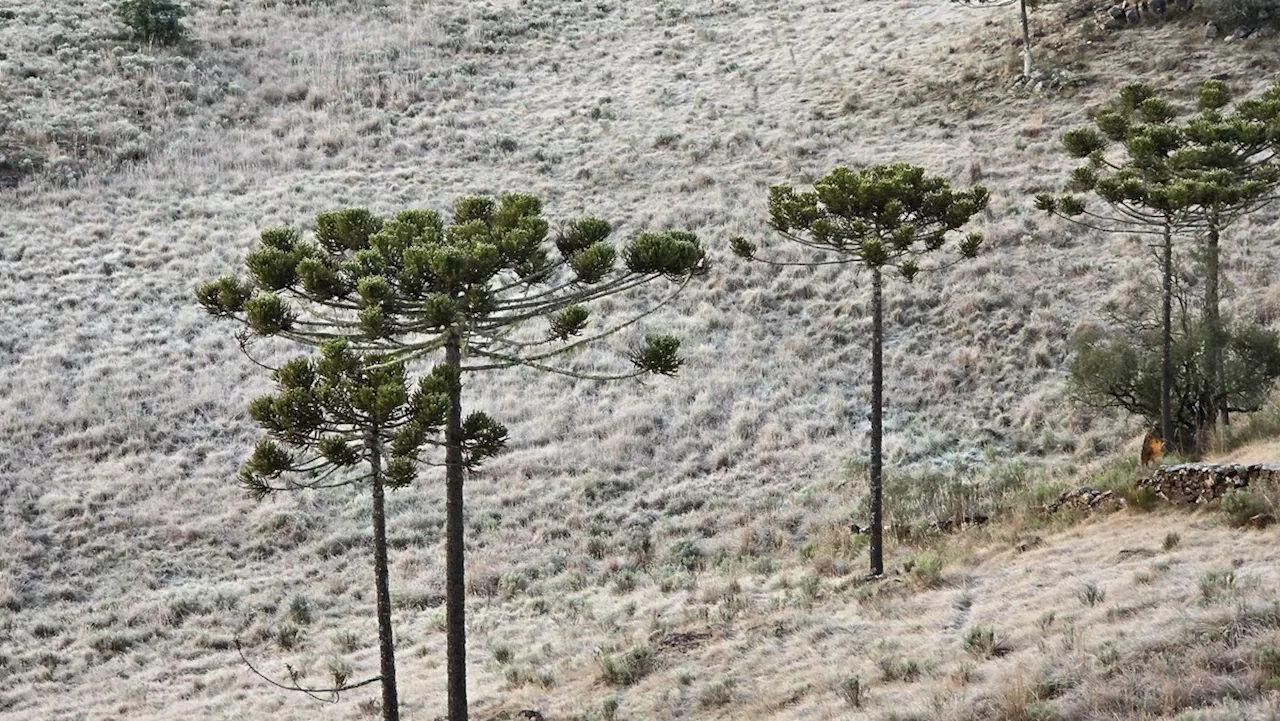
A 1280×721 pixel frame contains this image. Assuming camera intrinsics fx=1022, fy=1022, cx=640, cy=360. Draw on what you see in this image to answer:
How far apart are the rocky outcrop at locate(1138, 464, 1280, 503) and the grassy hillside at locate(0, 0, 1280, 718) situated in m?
0.98

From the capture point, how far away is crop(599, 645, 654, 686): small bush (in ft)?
43.5

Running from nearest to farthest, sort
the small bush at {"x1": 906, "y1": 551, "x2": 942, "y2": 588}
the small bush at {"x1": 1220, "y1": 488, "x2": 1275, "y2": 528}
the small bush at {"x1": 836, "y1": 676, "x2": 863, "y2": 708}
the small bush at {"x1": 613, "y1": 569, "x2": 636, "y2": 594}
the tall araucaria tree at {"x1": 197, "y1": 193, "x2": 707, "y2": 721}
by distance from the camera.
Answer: the tall araucaria tree at {"x1": 197, "y1": 193, "x2": 707, "y2": 721}
the small bush at {"x1": 836, "y1": 676, "x2": 863, "y2": 708}
the small bush at {"x1": 1220, "y1": 488, "x2": 1275, "y2": 528}
the small bush at {"x1": 906, "y1": 551, "x2": 942, "y2": 588}
the small bush at {"x1": 613, "y1": 569, "x2": 636, "y2": 594}

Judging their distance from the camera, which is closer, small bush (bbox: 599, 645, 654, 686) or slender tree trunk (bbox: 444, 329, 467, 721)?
slender tree trunk (bbox: 444, 329, 467, 721)

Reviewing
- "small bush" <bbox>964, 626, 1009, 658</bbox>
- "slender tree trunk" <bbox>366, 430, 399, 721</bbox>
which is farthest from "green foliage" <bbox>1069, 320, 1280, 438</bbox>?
"slender tree trunk" <bbox>366, 430, 399, 721</bbox>

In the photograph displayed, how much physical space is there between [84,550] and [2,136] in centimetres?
2324

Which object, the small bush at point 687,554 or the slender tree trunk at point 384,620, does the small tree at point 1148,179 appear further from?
the slender tree trunk at point 384,620

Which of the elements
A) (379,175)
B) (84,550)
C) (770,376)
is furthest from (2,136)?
(770,376)

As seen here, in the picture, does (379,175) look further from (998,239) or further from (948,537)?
(948,537)

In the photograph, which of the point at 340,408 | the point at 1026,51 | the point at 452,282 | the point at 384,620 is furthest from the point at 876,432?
the point at 1026,51

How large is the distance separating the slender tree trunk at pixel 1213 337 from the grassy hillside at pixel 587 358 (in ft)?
9.13

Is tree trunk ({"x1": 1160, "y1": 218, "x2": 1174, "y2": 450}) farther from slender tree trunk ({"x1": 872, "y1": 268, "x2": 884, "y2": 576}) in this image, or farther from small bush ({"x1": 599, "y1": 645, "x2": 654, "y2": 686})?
small bush ({"x1": 599, "y1": 645, "x2": 654, "y2": 686})

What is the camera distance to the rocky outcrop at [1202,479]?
44.8 feet

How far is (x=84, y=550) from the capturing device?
2078 centimetres

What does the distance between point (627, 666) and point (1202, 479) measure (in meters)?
8.45
